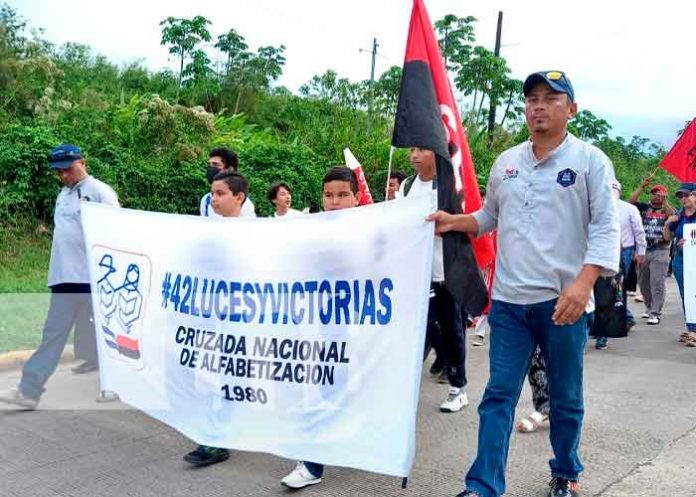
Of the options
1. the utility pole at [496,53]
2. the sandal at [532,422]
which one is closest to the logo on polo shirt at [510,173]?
the sandal at [532,422]

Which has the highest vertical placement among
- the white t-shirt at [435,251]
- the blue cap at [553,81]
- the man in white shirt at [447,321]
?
the blue cap at [553,81]

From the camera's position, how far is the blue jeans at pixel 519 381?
10.9 feet

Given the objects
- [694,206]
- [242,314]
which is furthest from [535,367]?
[694,206]

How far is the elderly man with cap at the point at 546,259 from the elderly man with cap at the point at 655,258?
22.3 ft

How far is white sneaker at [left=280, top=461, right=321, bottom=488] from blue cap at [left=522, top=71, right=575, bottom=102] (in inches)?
83.2

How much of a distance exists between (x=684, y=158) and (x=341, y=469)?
816 cm

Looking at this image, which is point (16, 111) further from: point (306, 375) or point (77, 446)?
point (306, 375)

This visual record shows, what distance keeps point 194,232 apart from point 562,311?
2.03 meters

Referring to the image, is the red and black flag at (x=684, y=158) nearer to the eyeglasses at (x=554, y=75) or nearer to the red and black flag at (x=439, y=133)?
the red and black flag at (x=439, y=133)

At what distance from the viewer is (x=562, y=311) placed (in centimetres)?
316

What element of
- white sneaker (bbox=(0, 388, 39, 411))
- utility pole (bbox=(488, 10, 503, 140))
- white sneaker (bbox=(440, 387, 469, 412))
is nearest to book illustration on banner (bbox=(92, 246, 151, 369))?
white sneaker (bbox=(0, 388, 39, 411))

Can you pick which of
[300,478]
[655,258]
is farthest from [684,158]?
[300,478]

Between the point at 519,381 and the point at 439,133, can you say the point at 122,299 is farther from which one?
the point at 519,381

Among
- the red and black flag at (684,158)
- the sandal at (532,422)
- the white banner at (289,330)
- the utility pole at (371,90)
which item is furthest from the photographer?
the utility pole at (371,90)
